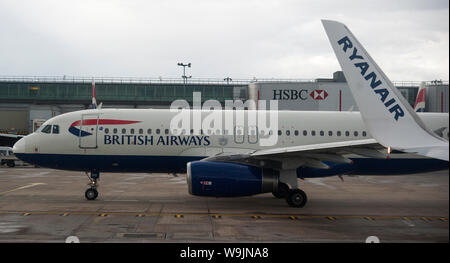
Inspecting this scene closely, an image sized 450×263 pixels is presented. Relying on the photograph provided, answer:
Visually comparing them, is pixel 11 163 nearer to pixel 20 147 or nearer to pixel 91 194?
pixel 20 147

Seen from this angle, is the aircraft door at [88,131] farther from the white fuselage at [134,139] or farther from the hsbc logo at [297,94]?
the hsbc logo at [297,94]

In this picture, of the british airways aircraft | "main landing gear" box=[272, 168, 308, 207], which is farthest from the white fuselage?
"main landing gear" box=[272, 168, 308, 207]

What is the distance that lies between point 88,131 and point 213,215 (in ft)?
22.3

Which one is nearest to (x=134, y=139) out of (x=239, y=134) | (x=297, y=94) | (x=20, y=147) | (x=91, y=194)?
(x=91, y=194)

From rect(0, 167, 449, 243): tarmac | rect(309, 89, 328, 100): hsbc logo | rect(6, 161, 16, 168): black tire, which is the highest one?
rect(309, 89, 328, 100): hsbc logo

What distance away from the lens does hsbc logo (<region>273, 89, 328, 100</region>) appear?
36.3 m

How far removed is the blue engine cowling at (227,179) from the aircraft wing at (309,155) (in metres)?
0.35

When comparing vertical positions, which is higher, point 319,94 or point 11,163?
point 319,94

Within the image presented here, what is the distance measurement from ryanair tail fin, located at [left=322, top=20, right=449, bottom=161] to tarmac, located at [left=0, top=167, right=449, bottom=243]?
0.82 meters

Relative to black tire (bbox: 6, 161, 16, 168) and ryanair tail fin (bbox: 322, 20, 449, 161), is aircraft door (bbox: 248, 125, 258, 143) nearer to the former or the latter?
ryanair tail fin (bbox: 322, 20, 449, 161)

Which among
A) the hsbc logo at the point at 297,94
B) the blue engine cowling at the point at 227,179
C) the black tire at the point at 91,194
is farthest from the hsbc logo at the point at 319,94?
the black tire at the point at 91,194

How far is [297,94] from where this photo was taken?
37.2 metres

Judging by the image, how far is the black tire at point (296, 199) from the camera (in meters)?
17.0

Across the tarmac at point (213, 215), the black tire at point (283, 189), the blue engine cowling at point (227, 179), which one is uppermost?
the blue engine cowling at point (227, 179)
